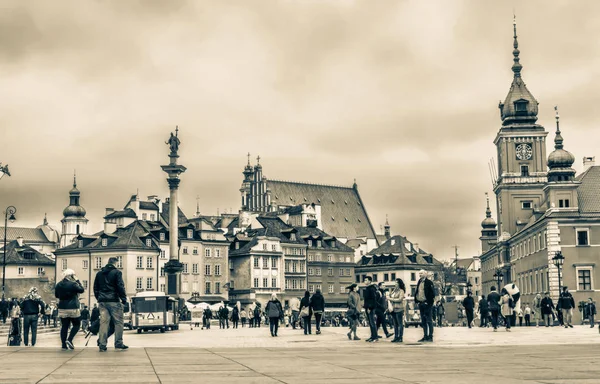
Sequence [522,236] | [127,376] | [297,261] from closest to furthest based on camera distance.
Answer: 1. [127,376]
2. [522,236]
3. [297,261]

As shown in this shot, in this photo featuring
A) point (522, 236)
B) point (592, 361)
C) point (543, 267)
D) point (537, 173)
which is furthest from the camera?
point (537, 173)

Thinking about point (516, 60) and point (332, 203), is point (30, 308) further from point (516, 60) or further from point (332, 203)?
point (332, 203)

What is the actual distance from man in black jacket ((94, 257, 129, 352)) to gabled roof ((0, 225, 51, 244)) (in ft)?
557

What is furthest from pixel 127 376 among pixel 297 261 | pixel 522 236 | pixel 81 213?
pixel 81 213

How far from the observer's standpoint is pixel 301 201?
157 m

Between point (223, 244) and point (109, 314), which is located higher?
point (223, 244)

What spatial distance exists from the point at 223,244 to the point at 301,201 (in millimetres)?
41423

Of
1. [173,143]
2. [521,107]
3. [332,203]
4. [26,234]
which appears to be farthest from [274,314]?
[26,234]

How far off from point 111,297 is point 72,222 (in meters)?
150

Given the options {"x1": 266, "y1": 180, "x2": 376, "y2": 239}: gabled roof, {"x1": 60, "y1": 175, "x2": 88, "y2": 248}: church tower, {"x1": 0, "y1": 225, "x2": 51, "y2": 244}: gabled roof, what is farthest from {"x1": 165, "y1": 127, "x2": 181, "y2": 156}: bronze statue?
{"x1": 0, "y1": 225, "x2": 51, "y2": 244}: gabled roof

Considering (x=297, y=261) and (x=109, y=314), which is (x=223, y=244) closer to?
(x=297, y=261)

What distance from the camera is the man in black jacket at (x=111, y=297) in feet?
60.7

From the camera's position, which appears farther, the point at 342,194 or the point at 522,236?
the point at 342,194

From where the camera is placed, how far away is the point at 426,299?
21.8 metres
